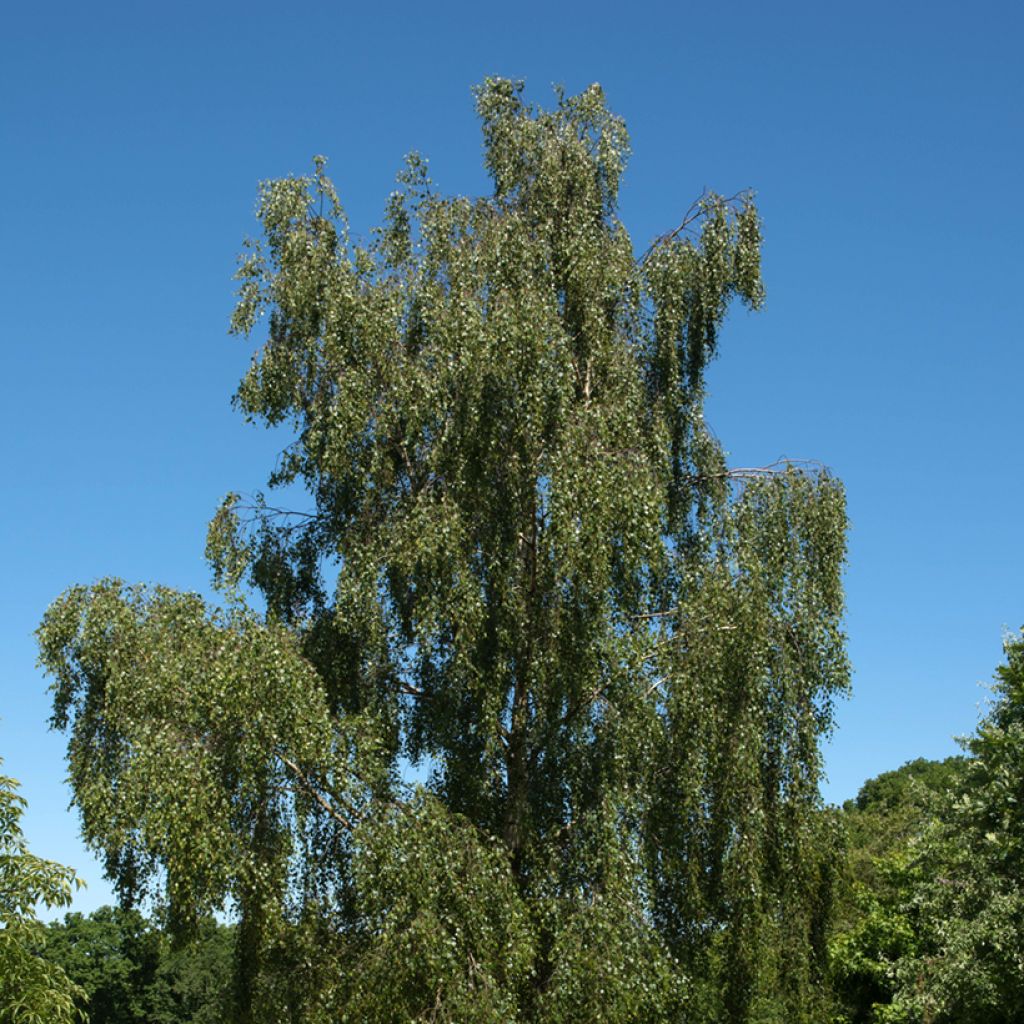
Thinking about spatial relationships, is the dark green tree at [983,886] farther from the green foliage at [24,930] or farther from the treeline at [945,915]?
the green foliage at [24,930]

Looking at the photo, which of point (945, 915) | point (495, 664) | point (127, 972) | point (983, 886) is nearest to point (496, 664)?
point (495, 664)

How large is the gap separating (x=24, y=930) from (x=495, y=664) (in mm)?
6592

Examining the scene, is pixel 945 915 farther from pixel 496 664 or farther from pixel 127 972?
pixel 127 972

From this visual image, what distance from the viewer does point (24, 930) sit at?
15445mm

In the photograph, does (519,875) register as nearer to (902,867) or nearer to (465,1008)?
(465,1008)

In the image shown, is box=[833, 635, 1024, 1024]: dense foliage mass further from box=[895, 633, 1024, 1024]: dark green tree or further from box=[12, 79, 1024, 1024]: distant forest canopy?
box=[12, 79, 1024, 1024]: distant forest canopy

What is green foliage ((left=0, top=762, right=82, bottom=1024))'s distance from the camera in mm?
15070

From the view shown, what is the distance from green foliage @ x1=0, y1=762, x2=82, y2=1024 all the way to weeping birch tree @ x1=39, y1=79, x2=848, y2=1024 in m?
0.81

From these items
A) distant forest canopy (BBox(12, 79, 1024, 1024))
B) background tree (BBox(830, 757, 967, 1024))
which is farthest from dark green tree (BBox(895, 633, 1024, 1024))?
distant forest canopy (BBox(12, 79, 1024, 1024))

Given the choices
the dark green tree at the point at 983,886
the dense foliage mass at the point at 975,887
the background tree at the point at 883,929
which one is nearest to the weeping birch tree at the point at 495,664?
the dense foliage mass at the point at 975,887

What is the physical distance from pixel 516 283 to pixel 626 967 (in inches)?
344

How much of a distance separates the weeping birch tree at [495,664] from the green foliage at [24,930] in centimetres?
81

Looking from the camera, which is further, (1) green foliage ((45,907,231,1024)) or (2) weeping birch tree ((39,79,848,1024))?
(1) green foliage ((45,907,231,1024))

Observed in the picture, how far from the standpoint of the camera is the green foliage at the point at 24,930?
593 inches
